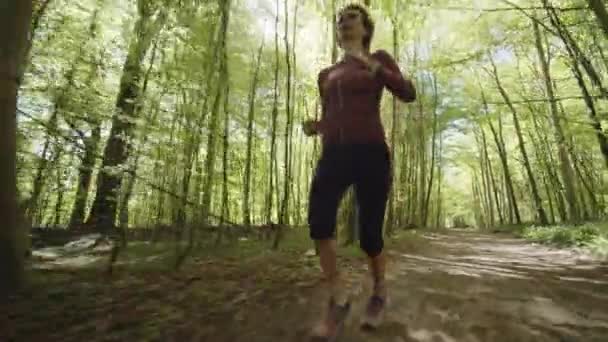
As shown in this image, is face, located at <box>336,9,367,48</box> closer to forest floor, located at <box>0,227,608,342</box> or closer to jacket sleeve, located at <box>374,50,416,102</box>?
jacket sleeve, located at <box>374,50,416,102</box>

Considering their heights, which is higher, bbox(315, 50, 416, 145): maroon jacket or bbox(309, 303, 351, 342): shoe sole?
bbox(315, 50, 416, 145): maroon jacket

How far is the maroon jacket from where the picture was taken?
2.02 metres

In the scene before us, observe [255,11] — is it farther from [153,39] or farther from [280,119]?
[280,119]

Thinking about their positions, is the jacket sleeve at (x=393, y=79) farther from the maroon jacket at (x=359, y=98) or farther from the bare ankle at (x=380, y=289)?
the bare ankle at (x=380, y=289)

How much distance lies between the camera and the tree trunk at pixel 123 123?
4.50 m

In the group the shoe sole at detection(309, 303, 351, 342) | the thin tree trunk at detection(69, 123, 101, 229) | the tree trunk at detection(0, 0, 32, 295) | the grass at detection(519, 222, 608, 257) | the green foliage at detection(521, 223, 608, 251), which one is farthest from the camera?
the thin tree trunk at detection(69, 123, 101, 229)

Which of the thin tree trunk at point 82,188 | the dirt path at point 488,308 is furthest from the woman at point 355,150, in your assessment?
the thin tree trunk at point 82,188

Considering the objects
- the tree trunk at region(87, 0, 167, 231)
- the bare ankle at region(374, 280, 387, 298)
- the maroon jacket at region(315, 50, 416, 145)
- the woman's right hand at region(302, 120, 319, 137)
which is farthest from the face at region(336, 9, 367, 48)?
the tree trunk at region(87, 0, 167, 231)

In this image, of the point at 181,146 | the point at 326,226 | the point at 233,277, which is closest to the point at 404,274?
the point at 233,277

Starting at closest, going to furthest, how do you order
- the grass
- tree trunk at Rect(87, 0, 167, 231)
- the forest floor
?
the forest floor, tree trunk at Rect(87, 0, 167, 231), the grass

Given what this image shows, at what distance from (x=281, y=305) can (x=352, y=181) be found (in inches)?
43.2

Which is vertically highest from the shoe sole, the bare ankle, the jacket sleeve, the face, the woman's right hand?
the face

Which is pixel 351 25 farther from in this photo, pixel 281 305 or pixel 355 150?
pixel 281 305

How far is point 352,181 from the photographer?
2059 millimetres
